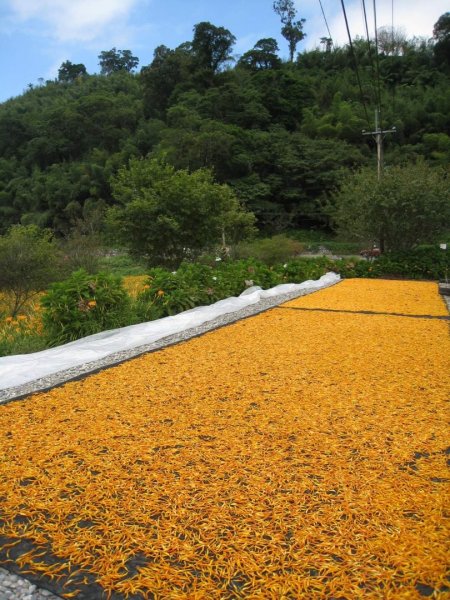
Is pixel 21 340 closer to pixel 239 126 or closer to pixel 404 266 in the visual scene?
pixel 404 266

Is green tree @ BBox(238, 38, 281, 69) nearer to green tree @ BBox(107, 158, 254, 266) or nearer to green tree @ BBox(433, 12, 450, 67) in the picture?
green tree @ BBox(433, 12, 450, 67)

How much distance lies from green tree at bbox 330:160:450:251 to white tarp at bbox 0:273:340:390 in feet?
23.6

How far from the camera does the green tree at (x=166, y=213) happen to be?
10.3 meters

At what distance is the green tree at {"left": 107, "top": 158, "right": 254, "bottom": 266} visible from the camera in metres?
10.3

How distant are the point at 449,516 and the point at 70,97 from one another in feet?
187

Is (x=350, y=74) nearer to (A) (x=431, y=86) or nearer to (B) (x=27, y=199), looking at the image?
(A) (x=431, y=86)

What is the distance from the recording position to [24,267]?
7973 millimetres

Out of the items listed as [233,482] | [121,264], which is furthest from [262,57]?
[233,482]

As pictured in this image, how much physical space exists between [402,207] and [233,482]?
11664mm

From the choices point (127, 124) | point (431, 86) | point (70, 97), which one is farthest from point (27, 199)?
point (431, 86)

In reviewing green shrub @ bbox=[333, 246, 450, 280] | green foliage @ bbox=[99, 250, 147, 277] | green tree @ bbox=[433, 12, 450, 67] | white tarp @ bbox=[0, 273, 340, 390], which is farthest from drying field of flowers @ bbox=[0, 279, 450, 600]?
green tree @ bbox=[433, 12, 450, 67]

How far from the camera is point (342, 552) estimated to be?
159cm

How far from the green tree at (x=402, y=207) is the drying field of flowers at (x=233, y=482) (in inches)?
364

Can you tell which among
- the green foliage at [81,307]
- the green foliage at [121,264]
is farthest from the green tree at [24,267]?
the green foliage at [121,264]
